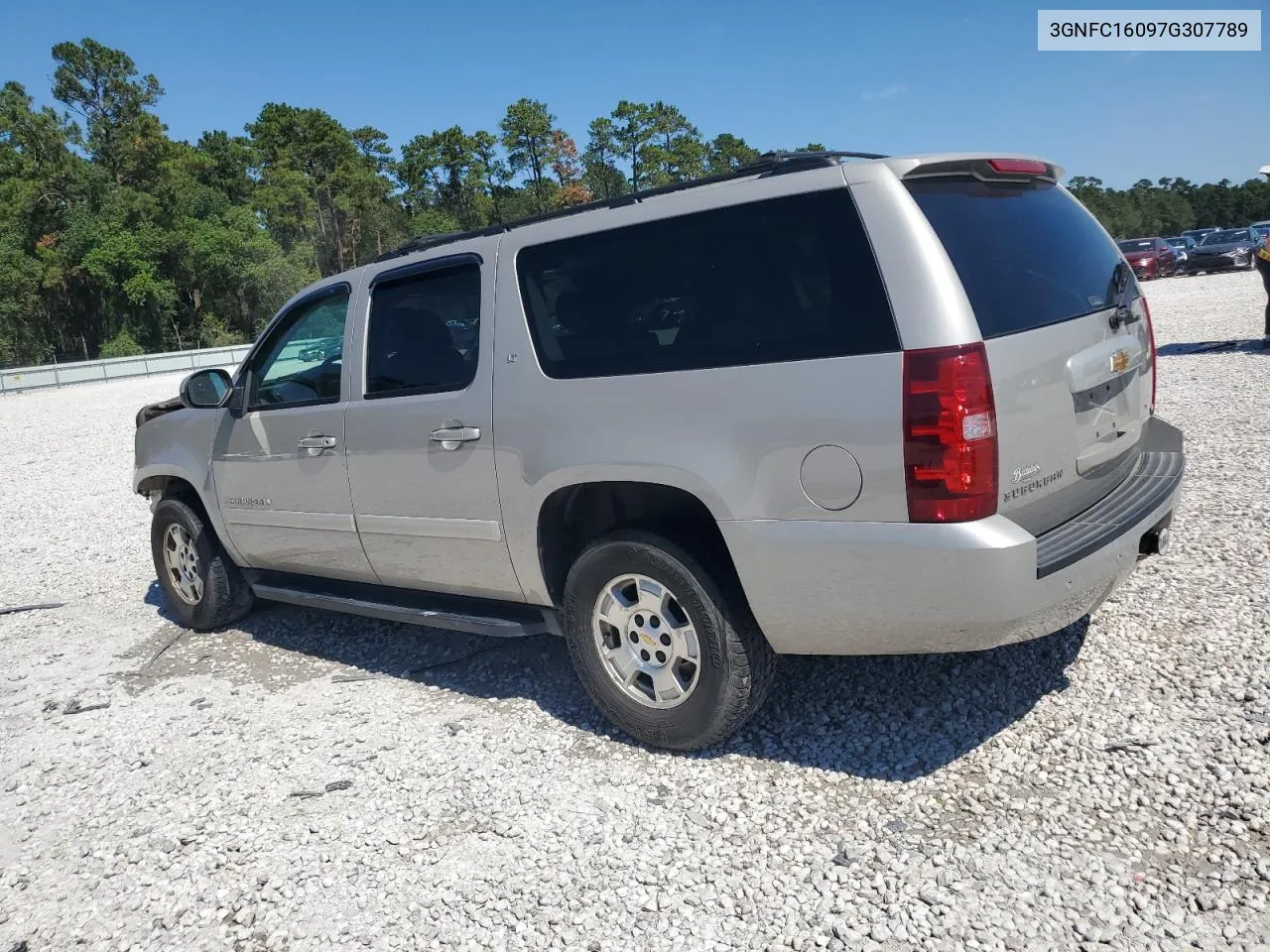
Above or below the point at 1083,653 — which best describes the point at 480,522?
above

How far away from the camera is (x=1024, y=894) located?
8.46 feet

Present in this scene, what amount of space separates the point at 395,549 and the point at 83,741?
167cm

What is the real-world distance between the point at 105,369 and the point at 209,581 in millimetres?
31391

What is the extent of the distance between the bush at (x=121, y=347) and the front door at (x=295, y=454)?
53.4 m

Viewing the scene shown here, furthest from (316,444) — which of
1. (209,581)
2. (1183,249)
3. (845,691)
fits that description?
(1183,249)

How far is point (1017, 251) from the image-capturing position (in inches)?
125

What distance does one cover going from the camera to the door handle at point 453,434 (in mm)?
3848

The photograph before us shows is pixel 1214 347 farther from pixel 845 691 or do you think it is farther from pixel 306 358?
pixel 306 358

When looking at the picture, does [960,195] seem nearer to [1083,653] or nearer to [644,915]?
[1083,653]

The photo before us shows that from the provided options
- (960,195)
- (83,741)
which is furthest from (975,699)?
(83,741)

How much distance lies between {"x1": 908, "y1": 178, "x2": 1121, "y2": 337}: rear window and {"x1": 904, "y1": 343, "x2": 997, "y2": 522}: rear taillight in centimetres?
19

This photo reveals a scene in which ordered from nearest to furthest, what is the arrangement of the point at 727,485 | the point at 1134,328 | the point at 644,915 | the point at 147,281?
the point at 644,915, the point at 727,485, the point at 1134,328, the point at 147,281

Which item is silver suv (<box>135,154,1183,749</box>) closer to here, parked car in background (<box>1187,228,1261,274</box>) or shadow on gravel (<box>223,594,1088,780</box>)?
shadow on gravel (<box>223,594,1088,780</box>)

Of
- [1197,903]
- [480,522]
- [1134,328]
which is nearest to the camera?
[1197,903]
